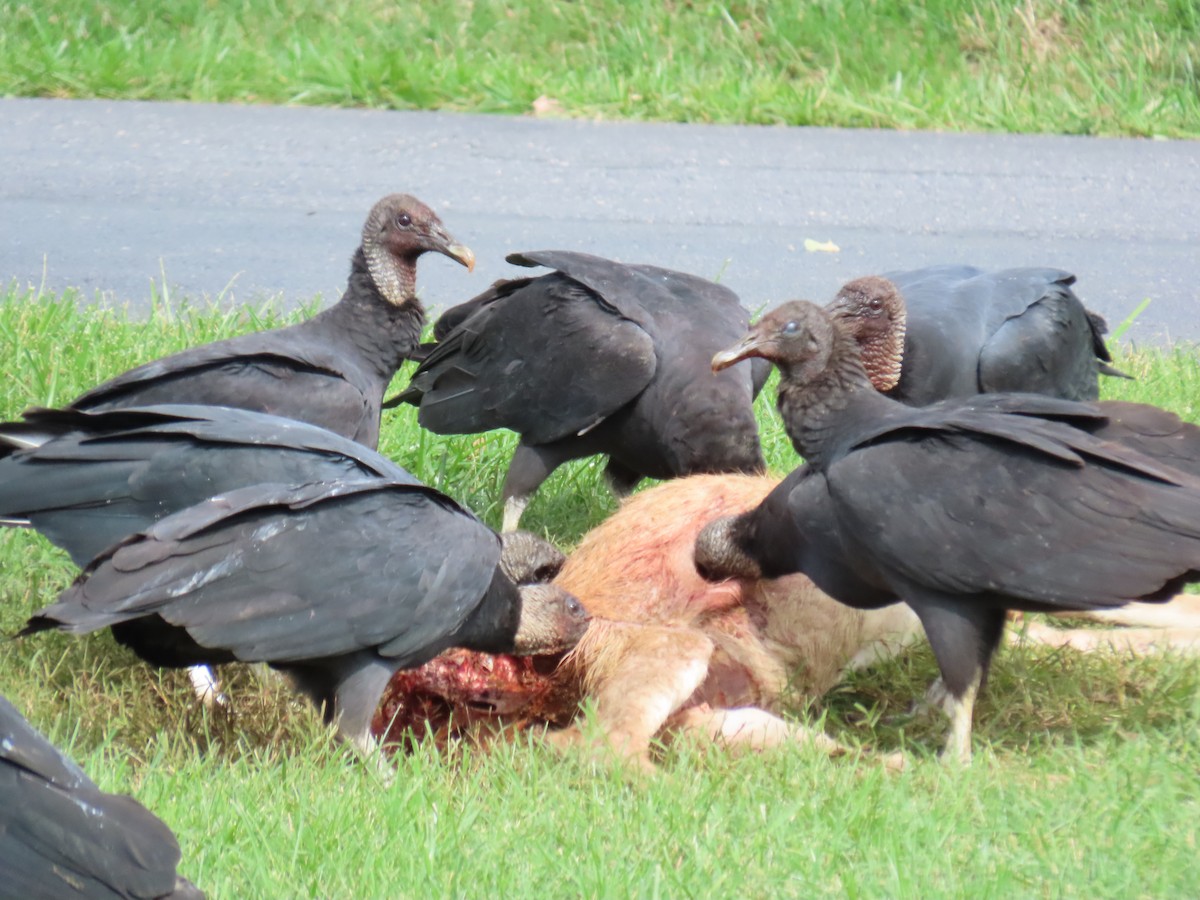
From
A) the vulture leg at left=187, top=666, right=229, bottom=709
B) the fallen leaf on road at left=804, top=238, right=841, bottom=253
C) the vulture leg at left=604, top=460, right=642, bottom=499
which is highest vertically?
the fallen leaf on road at left=804, top=238, right=841, bottom=253

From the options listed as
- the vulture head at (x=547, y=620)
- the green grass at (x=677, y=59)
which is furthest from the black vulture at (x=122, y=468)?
the green grass at (x=677, y=59)

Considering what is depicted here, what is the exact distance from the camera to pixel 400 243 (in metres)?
4.13

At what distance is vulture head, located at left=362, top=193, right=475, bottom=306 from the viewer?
4109 mm

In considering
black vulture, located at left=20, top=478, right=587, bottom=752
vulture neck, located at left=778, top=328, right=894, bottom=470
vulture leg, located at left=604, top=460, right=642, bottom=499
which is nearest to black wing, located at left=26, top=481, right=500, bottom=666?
black vulture, located at left=20, top=478, right=587, bottom=752

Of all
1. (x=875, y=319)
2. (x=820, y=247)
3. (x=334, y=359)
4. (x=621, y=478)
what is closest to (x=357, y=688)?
(x=334, y=359)

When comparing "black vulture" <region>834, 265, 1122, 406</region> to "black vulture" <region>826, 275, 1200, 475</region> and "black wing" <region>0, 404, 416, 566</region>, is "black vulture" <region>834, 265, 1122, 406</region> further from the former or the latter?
"black wing" <region>0, 404, 416, 566</region>

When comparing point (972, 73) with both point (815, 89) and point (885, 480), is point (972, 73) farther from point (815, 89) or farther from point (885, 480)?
point (885, 480)

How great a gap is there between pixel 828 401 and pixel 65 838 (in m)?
2.04

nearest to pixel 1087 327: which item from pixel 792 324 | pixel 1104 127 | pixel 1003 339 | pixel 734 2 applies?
pixel 1003 339

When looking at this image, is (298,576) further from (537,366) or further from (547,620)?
(537,366)

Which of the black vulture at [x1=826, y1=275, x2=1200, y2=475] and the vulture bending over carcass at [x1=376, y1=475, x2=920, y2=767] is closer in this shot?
the vulture bending over carcass at [x1=376, y1=475, x2=920, y2=767]

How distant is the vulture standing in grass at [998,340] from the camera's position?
13.8 ft

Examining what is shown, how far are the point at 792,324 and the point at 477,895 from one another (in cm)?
158

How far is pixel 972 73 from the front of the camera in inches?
343
